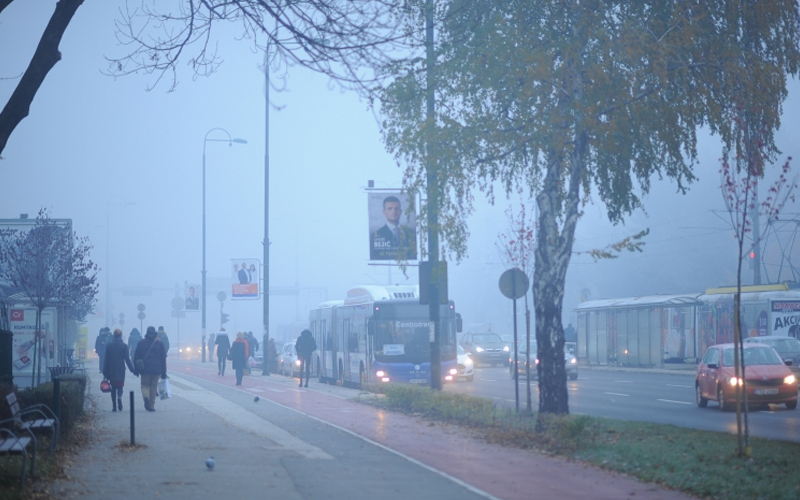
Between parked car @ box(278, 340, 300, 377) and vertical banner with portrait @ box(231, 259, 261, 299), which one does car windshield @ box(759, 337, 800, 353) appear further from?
vertical banner with portrait @ box(231, 259, 261, 299)

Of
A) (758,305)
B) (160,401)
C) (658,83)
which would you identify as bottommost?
(160,401)

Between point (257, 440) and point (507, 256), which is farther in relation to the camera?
point (507, 256)

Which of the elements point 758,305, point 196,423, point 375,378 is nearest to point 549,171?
point 196,423

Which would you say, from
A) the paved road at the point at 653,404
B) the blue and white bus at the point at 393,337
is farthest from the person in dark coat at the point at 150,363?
the blue and white bus at the point at 393,337

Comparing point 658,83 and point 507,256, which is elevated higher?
point 658,83

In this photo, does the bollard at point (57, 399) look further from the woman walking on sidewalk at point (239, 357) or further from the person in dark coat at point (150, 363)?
the woman walking on sidewalk at point (239, 357)

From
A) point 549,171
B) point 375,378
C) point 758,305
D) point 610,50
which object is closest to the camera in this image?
point 610,50

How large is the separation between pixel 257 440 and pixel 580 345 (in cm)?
4131

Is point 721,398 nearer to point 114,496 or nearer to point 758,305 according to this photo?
point 114,496

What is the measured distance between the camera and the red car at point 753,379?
845 inches

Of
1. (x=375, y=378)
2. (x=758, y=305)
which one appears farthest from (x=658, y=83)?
(x=758, y=305)

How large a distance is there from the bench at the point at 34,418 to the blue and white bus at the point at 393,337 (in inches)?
613

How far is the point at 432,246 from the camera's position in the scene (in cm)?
1989

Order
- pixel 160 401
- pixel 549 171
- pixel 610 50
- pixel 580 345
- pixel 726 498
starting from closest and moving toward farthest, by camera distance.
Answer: pixel 726 498 < pixel 610 50 < pixel 549 171 < pixel 160 401 < pixel 580 345
